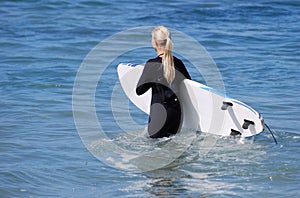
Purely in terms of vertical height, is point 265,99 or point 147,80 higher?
point 147,80

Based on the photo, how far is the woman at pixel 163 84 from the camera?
7.00 meters

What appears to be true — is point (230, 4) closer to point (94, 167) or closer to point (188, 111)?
point (188, 111)

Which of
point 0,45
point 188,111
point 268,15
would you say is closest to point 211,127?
point 188,111

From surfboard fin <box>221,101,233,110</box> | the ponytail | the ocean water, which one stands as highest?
the ponytail

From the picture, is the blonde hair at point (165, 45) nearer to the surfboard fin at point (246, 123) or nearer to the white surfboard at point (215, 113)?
the white surfboard at point (215, 113)

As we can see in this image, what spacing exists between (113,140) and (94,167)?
970mm

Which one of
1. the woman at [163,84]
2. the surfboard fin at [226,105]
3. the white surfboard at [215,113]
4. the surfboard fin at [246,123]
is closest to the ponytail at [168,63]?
the woman at [163,84]

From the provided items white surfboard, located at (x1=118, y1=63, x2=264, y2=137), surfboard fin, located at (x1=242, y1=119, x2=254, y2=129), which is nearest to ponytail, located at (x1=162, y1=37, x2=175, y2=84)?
white surfboard, located at (x1=118, y1=63, x2=264, y2=137)

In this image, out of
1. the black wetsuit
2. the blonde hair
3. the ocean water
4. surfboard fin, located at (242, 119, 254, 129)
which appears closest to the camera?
the ocean water

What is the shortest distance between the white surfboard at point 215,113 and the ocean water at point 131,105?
0.15 m

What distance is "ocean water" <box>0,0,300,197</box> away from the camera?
6.43 m

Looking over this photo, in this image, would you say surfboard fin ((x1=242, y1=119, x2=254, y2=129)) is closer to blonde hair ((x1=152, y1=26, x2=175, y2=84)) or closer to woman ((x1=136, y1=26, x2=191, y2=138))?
woman ((x1=136, y1=26, x2=191, y2=138))

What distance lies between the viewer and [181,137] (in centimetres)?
763

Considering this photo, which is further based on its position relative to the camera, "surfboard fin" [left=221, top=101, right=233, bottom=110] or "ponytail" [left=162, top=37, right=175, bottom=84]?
"surfboard fin" [left=221, top=101, right=233, bottom=110]
